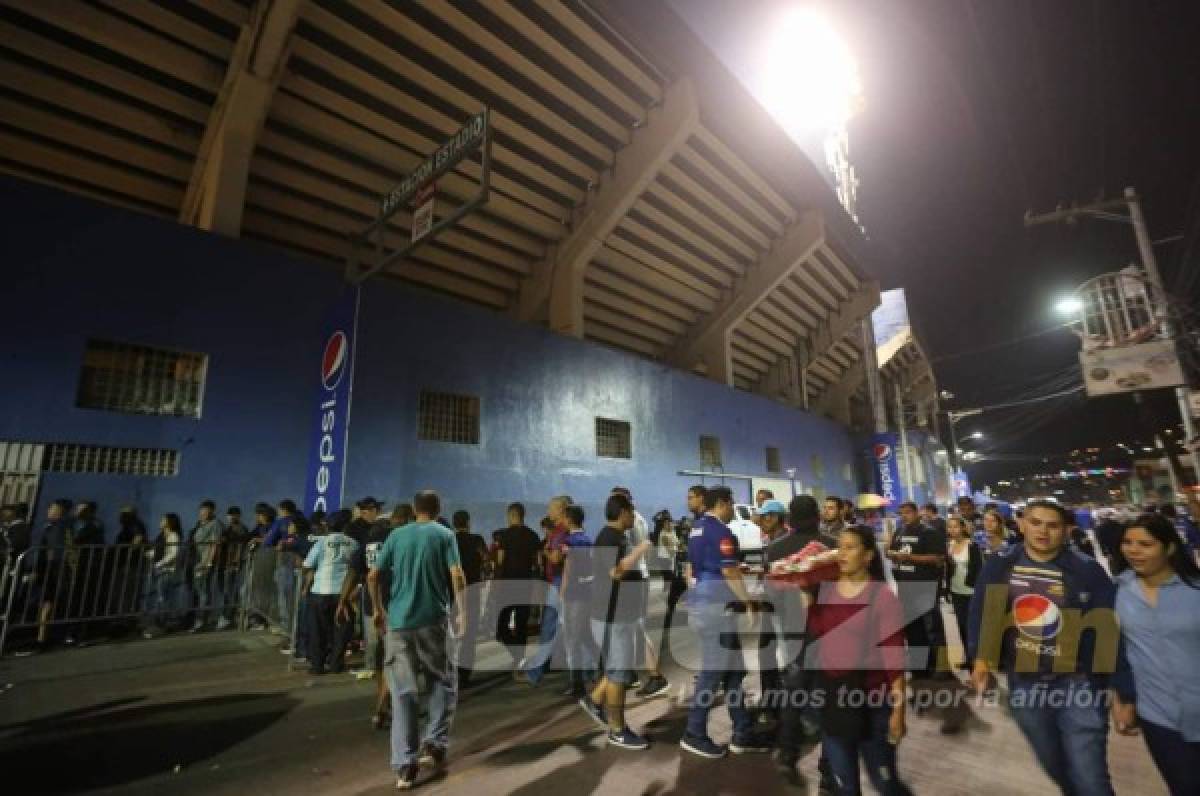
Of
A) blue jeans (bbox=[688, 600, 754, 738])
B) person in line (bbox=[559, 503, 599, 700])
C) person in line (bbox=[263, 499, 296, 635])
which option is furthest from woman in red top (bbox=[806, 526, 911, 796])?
person in line (bbox=[263, 499, 296, 635])

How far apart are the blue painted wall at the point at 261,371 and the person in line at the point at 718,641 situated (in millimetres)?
7459

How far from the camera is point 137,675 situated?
19.7ft

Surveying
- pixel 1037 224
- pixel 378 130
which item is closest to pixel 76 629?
pixel 378 130

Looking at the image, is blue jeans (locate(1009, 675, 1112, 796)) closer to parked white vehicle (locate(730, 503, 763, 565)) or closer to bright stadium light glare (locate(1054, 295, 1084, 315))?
parked white vehicle (locate(730, 503, 763, 565))

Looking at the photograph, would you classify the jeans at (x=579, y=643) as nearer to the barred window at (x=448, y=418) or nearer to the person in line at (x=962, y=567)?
the person in line at (x=962, y=567)

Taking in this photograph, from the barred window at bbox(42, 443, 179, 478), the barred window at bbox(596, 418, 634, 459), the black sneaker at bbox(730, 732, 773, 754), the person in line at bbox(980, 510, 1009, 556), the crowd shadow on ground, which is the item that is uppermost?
the barred window at bbox(596, 418, 634, 459)

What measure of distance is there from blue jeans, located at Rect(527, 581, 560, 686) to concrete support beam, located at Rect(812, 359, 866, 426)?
26655 mm

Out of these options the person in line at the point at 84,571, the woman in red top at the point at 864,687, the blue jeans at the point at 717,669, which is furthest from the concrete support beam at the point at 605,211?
the woman in red top at the point at 864,687

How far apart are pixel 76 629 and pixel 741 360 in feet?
70.9

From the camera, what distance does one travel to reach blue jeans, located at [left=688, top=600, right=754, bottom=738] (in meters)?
4.06

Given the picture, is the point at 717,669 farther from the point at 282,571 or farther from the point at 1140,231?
the point at 1140,231

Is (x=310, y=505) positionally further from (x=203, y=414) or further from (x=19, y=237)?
(x=19, y=237)

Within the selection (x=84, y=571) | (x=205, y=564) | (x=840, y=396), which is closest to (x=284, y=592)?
(x=205, y=564)

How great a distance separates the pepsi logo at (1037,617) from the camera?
275 centimetres
